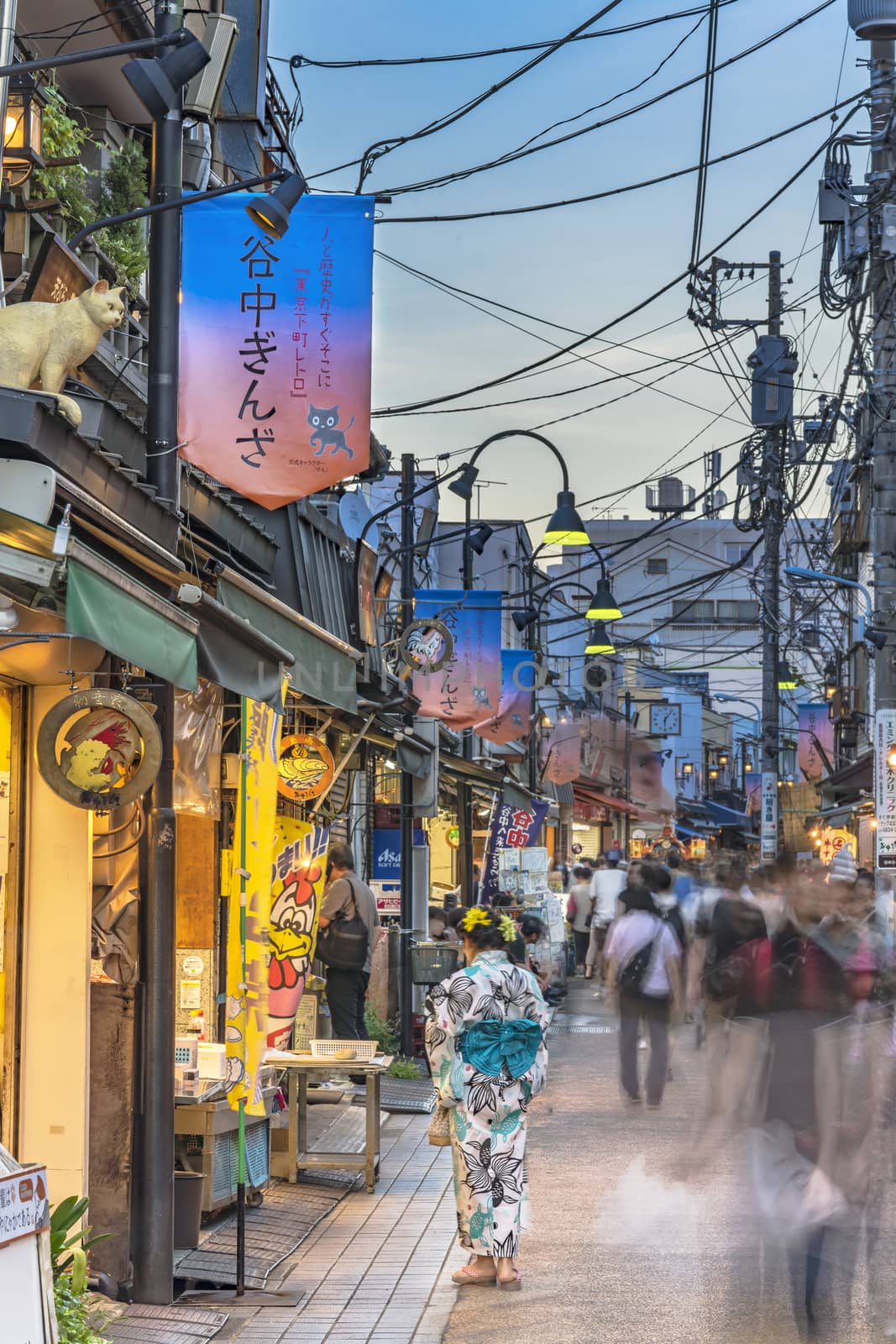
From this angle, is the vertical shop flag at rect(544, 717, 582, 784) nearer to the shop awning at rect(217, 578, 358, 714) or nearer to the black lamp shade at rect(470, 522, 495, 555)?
the black lamp shade at rect(470, 522, 495, 555)

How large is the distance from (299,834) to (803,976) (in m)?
3.86

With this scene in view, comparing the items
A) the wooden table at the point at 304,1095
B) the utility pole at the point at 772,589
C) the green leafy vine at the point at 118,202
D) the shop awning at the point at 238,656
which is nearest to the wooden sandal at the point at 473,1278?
the wooden table at the point at 304,1095

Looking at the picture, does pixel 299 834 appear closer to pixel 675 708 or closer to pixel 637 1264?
pixel 637 1264

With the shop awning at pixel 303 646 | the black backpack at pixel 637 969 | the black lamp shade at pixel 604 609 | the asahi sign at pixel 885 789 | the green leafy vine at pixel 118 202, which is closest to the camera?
the shop awning at pixel 303 646

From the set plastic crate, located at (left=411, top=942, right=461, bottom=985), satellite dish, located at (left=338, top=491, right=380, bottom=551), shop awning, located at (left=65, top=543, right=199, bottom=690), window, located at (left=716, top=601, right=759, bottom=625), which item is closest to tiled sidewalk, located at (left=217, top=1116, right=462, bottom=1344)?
shop awning, located at (left=65, top=543, right=199, bottom=690)

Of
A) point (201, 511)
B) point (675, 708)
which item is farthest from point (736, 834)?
point (201, 511)

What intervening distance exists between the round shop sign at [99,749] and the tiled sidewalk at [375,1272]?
9.09 ft

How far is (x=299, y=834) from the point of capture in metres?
10.9

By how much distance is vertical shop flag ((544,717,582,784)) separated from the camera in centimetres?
3400

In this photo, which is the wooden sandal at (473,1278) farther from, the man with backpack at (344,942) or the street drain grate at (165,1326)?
the man with backpack at (344,942)

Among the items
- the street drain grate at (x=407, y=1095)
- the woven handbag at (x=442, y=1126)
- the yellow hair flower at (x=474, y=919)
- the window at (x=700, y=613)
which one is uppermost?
the window at (x=700, y=613)

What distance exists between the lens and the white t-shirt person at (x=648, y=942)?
15008 millimetres

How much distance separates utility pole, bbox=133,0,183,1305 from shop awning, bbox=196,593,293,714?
12.1 inches

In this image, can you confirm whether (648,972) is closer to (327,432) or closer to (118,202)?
(327,432)
